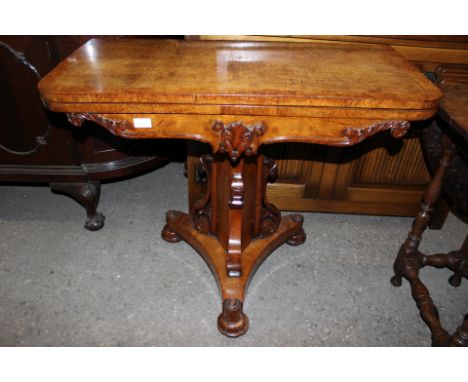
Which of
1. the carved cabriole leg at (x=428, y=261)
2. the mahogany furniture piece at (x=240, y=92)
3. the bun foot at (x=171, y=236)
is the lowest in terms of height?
the bun foot at (x=171, y=236)

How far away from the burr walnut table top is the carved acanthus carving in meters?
0.07

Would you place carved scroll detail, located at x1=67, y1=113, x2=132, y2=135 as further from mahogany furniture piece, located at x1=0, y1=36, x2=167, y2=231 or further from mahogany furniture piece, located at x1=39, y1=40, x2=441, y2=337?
mahogany furniture piece, located at x1=0, y1=36, x2=167, y2=231

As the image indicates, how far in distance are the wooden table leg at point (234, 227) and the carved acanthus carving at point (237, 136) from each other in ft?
0.87

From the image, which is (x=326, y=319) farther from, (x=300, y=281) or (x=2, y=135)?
(x=2, y=135)

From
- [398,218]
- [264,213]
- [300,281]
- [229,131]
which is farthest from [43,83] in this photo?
[398,218]

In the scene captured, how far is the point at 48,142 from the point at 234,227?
0.98 meters

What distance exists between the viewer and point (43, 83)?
1102 millimetres

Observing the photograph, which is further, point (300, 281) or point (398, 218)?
point (398, 218)

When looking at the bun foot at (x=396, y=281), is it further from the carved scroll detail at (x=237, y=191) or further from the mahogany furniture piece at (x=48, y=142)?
the mahogany furniture piece at (x=48, y=142)

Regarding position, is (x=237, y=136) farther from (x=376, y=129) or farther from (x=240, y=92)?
(x=376, y=129)

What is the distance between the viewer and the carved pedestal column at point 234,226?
1.55 metres

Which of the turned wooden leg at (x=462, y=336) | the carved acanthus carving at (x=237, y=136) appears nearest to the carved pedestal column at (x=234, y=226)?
the carved acanthus carving at (x=237, y=136)

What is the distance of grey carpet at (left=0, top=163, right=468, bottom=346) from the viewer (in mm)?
1573

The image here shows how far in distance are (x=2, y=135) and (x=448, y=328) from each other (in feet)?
7.28
